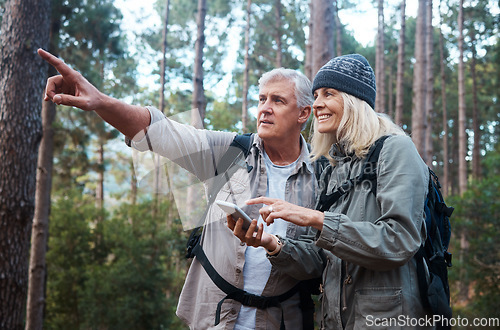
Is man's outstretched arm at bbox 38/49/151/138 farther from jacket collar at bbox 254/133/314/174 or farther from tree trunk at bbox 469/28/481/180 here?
tree trunk at bbox 469/28/481/180

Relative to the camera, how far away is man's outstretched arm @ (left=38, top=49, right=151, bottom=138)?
172 centimetres

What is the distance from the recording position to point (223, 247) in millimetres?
2266

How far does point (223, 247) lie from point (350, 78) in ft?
3.36

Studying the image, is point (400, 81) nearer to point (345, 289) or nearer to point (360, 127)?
point (360, 127)

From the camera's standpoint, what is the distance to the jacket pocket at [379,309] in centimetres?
175

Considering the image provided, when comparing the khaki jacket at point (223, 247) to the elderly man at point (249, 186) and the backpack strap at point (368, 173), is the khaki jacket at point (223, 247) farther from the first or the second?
the backpack strap at point (368, 173)

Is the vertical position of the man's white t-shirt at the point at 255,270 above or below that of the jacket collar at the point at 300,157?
below

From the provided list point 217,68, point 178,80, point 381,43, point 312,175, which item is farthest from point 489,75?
point 312,175

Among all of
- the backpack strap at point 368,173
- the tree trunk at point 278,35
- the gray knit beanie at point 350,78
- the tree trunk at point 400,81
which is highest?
the tree trunk at point 278,35

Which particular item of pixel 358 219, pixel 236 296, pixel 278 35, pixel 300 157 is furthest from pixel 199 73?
pixel 278 35

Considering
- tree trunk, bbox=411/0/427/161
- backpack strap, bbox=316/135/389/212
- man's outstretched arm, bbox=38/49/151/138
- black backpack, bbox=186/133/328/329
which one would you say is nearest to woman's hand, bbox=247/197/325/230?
backpack strap, bbox=316/135/389/212

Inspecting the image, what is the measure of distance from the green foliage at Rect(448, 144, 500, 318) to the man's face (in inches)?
325

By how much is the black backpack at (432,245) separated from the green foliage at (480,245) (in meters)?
8.36

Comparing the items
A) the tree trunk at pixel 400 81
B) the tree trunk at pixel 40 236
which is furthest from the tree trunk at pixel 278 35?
the tree trunk at pixel 40 236
